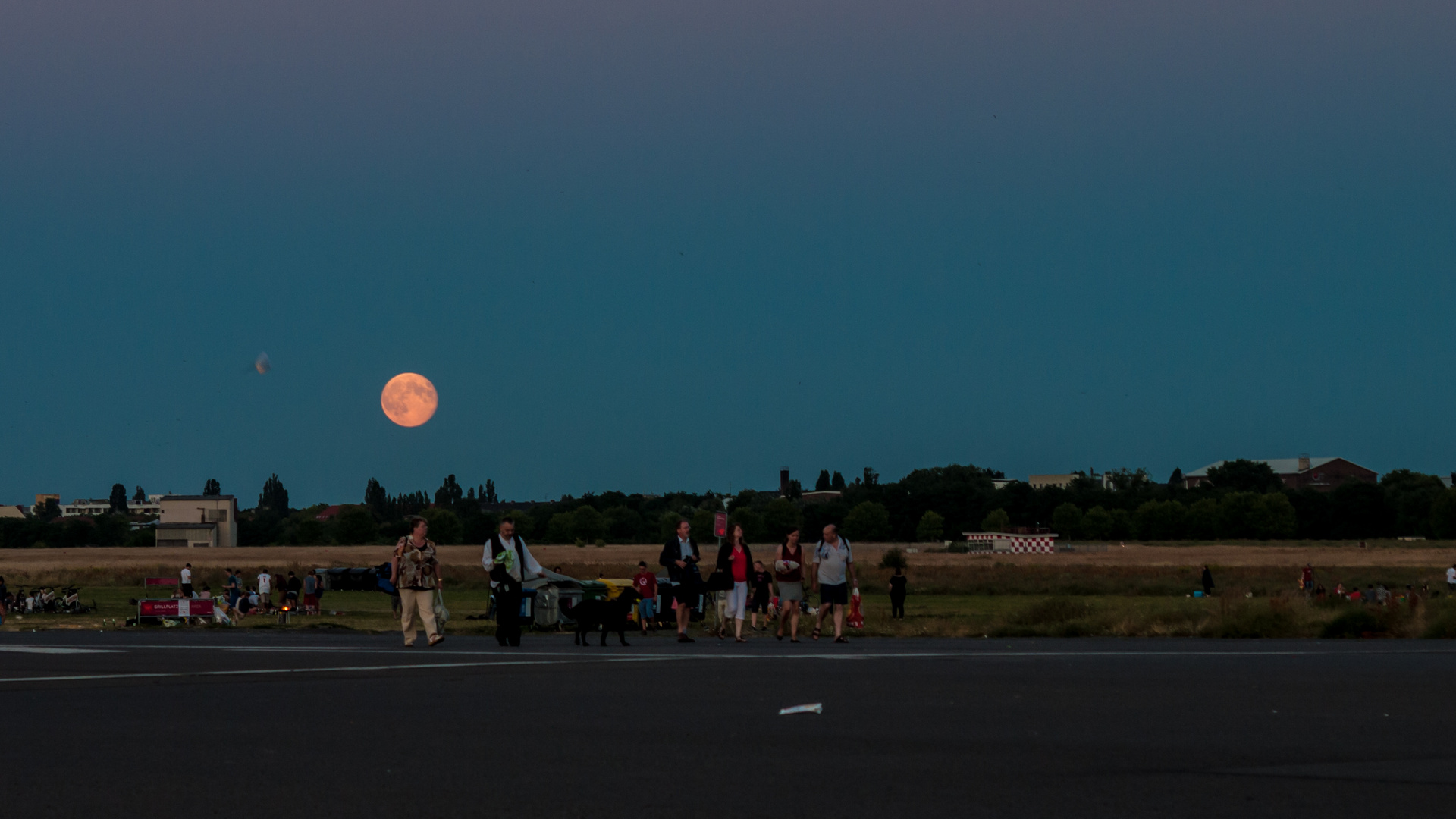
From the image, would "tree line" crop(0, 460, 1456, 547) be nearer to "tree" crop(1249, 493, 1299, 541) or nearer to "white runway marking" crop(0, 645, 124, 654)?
"tree" crop(1249, 493, 1299, 541)

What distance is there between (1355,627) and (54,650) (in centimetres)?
1722

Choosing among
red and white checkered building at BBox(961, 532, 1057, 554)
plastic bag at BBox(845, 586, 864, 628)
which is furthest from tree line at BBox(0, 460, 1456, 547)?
plastic bag at BBox(845, 586, 864, 628)

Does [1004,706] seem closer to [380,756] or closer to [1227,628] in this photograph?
[380,756]

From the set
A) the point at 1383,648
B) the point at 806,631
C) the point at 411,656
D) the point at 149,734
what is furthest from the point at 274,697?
the point at 806,631

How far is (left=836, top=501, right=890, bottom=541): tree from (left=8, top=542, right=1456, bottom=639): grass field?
1682 inches

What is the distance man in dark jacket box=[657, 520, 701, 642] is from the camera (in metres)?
19.8

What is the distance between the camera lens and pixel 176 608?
2817 centimetres

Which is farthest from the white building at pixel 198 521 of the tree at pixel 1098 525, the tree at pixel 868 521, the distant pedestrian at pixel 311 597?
the distant pedestrian at pixel 311 597

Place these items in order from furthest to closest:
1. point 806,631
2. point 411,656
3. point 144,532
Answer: point 144,532 < point 806,631 < point 411,656

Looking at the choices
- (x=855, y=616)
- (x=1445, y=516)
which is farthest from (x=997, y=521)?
(x=855, y=616)

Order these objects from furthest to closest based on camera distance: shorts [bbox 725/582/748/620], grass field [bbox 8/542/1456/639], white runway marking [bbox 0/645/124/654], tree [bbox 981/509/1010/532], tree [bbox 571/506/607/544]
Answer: tree [bbox 571/506/607/544] < tree [bbox 981/509/1010/532] < grass field [bbox 8/542/1456/639] < shorts [bbox 725/582/748/620] < white runway marking [bbox 0/645/124/654]

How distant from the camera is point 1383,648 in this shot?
16.8 meters

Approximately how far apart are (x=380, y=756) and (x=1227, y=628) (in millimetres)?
15991

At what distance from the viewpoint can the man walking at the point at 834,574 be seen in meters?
19.2
